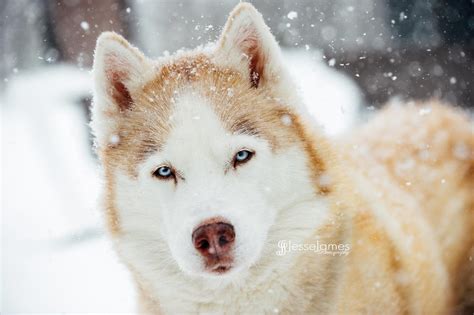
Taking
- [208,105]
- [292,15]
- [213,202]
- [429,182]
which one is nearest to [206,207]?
[213,202]

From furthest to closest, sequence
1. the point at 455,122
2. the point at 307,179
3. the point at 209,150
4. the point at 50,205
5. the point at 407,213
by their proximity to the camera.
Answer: the point at 50,205 → the point at 455,122 → the point at 407,213 → the point at 307,179 → the point at 209,150

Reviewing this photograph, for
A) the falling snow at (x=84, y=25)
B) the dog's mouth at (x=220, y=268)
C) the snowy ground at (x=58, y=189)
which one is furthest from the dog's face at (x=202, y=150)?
the falling snow at (x=84, y=25)

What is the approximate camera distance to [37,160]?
291 cm

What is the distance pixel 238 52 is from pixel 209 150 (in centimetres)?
34

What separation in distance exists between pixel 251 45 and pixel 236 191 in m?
0.45

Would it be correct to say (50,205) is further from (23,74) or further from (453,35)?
(453,35)

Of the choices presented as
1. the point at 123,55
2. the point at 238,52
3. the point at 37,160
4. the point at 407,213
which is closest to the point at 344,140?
the point at 407,213

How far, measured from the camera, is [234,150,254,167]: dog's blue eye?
1.28 metres

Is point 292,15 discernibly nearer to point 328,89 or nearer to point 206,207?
point 328,89

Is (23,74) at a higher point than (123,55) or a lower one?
higher

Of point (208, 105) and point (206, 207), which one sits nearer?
point (206, 207)

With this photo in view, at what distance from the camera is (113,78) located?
1.44 metres

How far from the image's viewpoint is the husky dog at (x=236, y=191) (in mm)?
1250

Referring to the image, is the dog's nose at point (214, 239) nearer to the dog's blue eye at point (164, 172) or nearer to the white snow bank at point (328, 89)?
the dog's blue eye at point (164, 172)
